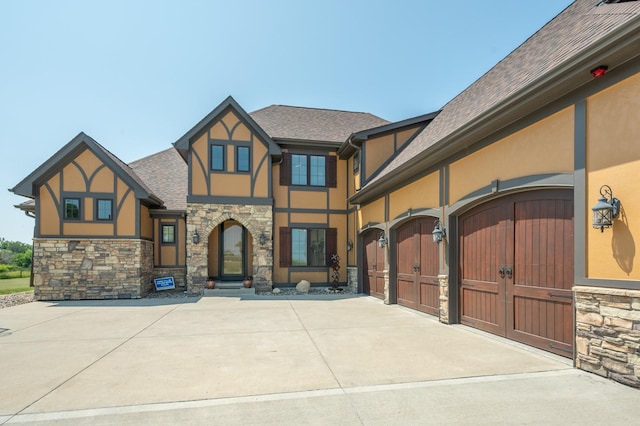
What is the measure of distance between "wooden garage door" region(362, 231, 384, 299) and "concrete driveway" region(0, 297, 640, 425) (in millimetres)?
4076

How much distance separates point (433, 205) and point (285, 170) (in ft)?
27.4

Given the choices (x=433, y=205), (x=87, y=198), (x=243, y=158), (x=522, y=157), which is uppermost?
(x=243, y=158)

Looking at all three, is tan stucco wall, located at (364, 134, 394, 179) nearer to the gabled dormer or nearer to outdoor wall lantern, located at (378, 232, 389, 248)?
outdoor wall lantern, located at (378, 232, 389, 248)

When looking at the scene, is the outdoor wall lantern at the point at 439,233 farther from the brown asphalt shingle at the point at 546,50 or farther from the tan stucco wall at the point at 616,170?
the tan stucco wall at the point at 616,170

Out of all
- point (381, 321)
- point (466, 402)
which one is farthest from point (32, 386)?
point (381, 321)

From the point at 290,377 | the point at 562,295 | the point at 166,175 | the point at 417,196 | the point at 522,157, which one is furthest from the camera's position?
the point at 166,175

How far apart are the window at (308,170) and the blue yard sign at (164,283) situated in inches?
251

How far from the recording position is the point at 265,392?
4227 millimetres

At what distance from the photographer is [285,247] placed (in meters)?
15.4

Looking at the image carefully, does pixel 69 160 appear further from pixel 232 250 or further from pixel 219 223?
pixel 232 250

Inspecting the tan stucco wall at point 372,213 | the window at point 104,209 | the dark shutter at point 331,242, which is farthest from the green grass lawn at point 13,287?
the tan stucco wall at point 372,213

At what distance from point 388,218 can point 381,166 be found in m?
3.33

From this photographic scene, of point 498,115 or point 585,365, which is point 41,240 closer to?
point 498,115

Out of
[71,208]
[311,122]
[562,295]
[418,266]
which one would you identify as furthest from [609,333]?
[71,208]
